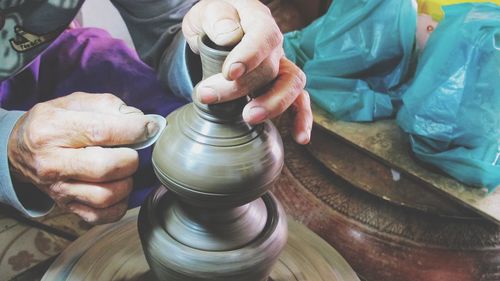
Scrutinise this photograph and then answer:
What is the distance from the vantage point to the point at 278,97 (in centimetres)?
101

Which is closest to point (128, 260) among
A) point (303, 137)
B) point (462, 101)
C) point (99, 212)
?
point (99, 212)

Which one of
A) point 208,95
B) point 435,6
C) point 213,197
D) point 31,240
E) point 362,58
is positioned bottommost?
point 31,240

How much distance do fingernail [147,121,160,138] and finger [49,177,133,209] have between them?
12 centimetres

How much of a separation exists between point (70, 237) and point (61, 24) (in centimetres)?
70

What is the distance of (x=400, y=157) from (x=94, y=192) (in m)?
1.10

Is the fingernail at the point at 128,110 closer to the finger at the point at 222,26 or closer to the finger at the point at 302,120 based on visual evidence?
the finger at the point at 222,26

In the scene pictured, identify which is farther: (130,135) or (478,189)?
(478,189)

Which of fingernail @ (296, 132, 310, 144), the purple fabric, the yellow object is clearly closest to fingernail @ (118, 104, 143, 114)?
fingernail @ (296, 132, 310, 144)

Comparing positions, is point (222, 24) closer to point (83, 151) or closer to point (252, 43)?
point (252, 43)

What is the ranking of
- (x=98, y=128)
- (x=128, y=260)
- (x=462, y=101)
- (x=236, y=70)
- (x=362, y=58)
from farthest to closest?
1. (x=362, y=58)
2. (x=462, y=101)
3. (x=128, y=260)
4. (x=98, y=128)
5. (x=236, y=70)

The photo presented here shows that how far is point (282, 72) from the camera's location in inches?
42.4

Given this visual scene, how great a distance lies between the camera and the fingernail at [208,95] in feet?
2.91

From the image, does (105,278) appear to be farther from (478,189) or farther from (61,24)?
(478,189)

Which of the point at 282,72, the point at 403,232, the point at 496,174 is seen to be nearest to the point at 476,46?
the point at 496,174
